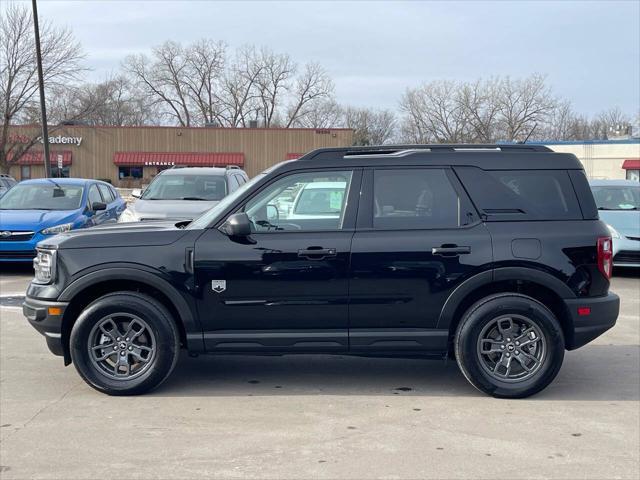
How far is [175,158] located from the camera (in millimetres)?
58562

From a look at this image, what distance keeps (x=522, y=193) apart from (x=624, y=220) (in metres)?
7.62

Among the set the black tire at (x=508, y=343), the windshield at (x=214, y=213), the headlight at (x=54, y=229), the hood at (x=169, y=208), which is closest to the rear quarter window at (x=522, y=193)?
the black tire at (x=508, y=343)

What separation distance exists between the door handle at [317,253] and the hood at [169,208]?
616cm

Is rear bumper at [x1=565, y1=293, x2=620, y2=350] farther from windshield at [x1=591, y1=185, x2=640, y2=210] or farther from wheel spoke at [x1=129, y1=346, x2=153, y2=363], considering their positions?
windshield at [x1=591, y1=185, x2=640, y2=210]

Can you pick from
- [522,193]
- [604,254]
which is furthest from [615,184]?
[522,193]

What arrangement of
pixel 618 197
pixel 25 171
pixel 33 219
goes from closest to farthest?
pixel 33 219
pixel 618 197
pixel 25 171

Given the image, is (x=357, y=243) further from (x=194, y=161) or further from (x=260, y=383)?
(x=194, y=161)

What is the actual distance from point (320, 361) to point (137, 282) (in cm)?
204

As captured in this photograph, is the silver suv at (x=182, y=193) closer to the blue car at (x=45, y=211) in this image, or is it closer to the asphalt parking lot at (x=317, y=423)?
the blue car at (x=45, y=211)

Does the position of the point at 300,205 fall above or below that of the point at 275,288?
above

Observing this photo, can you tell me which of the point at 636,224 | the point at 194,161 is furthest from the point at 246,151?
the point at 636,224

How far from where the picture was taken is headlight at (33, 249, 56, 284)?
590 centimetres

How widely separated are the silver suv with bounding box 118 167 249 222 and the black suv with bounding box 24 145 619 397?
6041mm

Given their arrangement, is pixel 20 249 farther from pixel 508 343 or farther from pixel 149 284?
pixel 508 343
